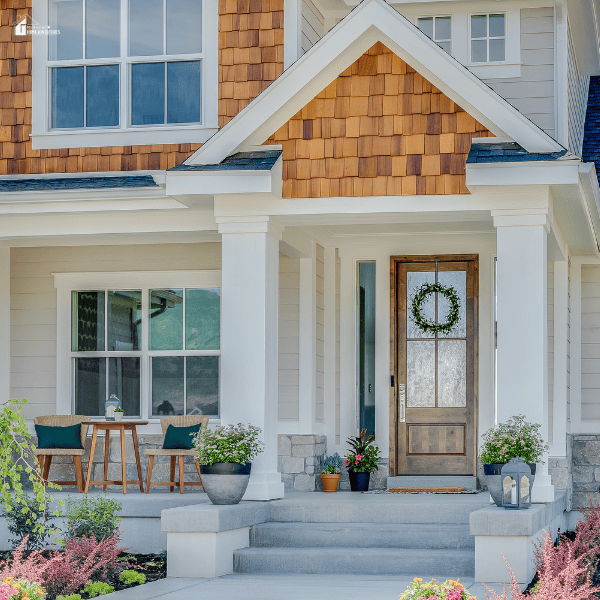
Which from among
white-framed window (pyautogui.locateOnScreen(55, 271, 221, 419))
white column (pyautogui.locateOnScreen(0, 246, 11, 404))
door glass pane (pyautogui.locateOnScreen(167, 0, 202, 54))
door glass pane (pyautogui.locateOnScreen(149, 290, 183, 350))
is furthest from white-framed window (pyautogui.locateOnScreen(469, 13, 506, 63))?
white column (pyautogui.locateOnScreen(0, 246, 11, 404))

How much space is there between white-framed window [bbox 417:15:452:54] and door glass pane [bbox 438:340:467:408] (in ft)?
9.88

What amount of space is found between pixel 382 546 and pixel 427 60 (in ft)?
12.3

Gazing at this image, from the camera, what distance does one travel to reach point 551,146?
720 centimetres

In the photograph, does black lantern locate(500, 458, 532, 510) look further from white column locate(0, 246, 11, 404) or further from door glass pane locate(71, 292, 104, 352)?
white column locate(0, 246, 11, 404)

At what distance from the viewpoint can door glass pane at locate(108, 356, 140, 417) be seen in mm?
9997

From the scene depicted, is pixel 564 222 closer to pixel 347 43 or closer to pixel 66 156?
pixel 347 43

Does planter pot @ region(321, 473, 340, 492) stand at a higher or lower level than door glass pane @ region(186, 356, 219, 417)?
lower

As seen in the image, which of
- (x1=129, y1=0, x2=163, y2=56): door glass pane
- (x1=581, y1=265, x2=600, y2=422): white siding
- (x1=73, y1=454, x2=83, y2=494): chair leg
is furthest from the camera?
(x1=581, y1=265, x2=600, y2=422): white siding

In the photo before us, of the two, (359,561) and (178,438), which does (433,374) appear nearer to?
(178,438)

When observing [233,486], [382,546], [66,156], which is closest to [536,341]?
[382,546]

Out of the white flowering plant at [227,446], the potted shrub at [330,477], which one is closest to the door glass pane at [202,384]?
the potted shrub at [330,477]

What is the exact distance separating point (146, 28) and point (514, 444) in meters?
5.41

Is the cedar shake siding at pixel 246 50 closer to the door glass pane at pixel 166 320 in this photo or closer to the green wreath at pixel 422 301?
the door glass pane at pixel 166 320

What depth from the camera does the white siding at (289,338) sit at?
379 inches
